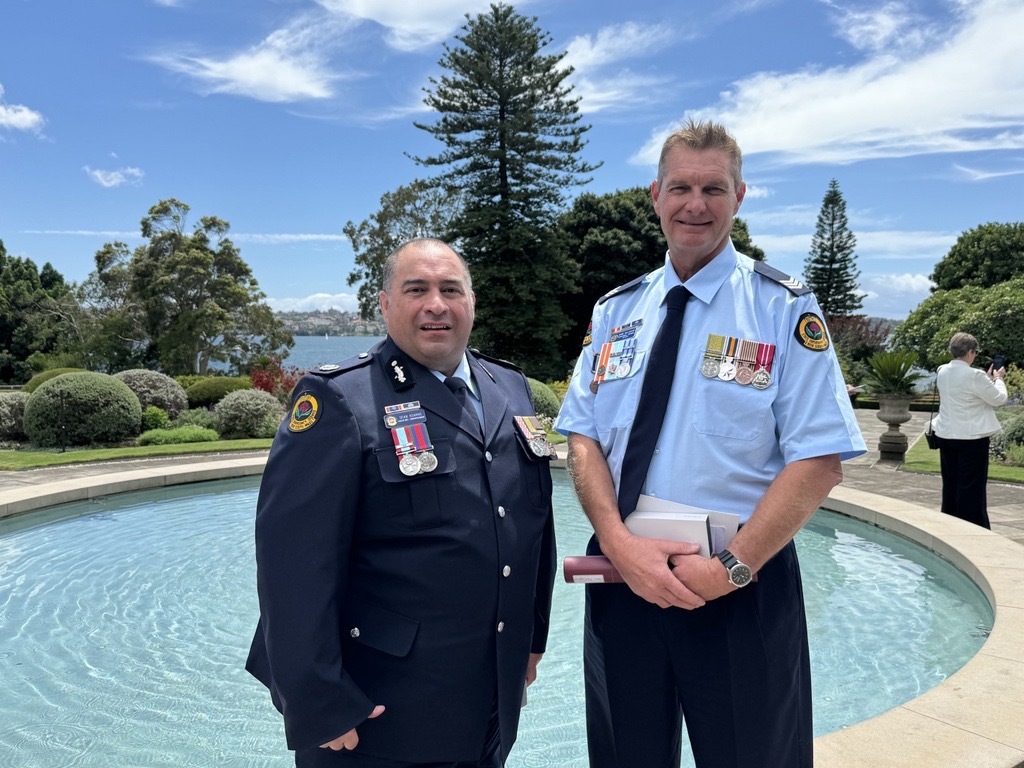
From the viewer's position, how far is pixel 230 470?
9.84 meters

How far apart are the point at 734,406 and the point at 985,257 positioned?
41796 mm

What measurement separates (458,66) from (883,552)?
2393 cm

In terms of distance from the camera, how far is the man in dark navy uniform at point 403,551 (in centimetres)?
161

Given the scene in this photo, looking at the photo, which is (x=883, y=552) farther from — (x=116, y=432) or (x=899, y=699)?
(x=116, y=432)

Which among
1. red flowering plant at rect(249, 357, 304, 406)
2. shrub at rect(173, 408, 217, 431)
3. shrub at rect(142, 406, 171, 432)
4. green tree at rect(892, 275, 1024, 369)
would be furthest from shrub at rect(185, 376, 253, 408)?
green tree at rect(892, 275, 1024, 369)

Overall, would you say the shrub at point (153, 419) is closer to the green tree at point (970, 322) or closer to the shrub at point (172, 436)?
the shrub at point (172, 436)

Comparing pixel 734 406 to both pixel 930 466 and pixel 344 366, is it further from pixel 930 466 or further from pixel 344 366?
pixel 930 466

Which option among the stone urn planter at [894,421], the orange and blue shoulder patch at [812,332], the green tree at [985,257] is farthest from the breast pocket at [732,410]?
the green tree at [985,257]

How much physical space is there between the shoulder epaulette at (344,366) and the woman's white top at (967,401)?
632 centimetres

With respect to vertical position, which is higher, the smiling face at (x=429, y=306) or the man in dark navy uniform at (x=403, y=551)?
the smiling face at (x=429, y=306)

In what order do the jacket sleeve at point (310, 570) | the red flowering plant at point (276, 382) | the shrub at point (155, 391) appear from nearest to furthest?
the jacket sleeve at point (310, 570) → the shrub at point (155, 391) → the red flowering plant at point (276, 382)

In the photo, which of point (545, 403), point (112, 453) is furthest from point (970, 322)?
point (112, 453)

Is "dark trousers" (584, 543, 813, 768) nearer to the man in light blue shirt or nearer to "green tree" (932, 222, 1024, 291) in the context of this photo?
the man in light blue shirt

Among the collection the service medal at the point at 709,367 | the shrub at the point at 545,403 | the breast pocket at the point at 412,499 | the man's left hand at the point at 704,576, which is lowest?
the shrub at the point at 545,403
